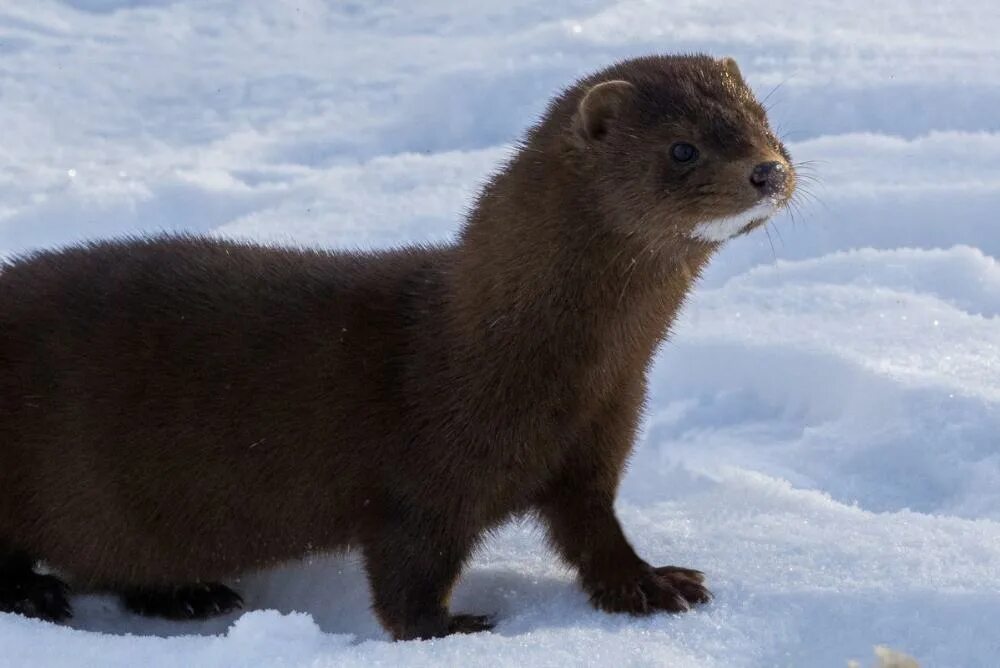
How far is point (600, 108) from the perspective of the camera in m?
3.86

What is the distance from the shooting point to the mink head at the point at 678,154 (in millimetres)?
3707

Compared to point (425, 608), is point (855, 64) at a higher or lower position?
higher

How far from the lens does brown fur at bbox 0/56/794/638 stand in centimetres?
388

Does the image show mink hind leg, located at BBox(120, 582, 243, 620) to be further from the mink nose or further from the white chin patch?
the mink nose

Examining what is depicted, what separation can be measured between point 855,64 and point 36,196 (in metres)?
4.05

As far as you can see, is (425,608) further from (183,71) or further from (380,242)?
(183,71)

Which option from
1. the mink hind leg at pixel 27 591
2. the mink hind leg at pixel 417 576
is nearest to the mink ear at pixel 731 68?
the mink hind leg at pixel 417 576

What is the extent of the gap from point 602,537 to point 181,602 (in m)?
1.25

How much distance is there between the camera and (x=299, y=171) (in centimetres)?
775

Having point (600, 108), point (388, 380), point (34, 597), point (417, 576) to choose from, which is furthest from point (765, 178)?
point (34, 597)

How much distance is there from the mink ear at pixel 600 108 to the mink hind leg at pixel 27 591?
196cm

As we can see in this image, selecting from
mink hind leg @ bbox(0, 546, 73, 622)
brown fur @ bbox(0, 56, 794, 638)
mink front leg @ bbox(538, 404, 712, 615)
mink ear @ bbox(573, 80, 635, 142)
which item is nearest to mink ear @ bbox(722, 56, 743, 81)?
brown fur @ bbox(0, 56, 794, 638)

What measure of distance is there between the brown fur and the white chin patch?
34 mm

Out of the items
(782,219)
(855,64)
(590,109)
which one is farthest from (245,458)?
(855,64)
